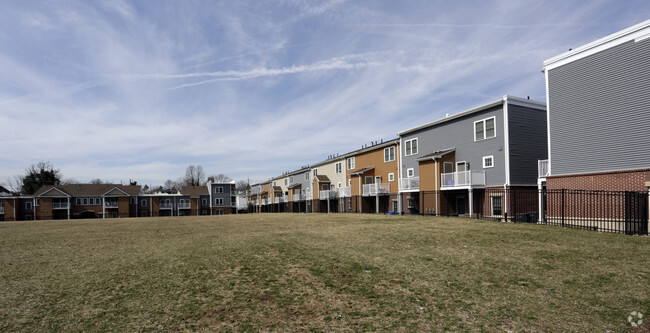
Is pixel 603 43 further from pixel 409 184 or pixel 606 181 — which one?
pixel 409 184

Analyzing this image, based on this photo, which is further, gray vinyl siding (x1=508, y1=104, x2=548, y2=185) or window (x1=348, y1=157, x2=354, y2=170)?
window (x1=348, y1=157, x2=354, y2=170)

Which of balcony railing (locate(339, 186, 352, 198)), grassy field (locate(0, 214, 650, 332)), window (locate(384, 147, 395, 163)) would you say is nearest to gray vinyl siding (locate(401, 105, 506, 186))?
window (locate(384, 147, 395, 163))

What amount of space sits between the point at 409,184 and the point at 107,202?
64.5 m

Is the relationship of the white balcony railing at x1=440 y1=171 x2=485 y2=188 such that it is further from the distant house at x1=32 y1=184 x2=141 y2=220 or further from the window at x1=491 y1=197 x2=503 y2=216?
the distant house at x1=32 y1=184 x2=141 y2=220

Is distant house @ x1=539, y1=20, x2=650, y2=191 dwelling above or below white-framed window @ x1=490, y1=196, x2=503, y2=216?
above

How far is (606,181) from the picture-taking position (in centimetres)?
1881

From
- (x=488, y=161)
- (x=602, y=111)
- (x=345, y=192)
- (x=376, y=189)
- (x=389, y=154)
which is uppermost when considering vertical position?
(x=602, y=111)

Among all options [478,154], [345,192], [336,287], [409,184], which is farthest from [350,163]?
[336,287]

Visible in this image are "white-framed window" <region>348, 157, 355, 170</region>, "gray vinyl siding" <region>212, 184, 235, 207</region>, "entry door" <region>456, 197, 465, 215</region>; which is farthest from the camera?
"gray vinyl siding" <region>212, 184, 235, 207</region>

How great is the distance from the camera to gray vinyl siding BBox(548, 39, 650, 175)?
17625mm

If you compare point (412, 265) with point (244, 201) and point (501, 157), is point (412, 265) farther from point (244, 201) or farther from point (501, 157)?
point (244, 201)

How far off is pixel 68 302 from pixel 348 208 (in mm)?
40204

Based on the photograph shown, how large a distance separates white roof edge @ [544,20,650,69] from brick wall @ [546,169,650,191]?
6675mm

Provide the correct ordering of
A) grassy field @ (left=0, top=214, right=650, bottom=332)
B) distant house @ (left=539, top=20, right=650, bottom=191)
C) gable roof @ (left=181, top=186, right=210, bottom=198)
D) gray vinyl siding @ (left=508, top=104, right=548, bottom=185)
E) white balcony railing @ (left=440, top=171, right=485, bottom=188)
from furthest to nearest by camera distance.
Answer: gable roof @ (left=181, top=186, right=210, bottom=198) → white balcony railing @ (left=440, top=171, right=485, bottom=188) → gray vinyl siding @ (left=508, top=104, right=548, bottom=185) → distant house @ (left=539, top=20, right=650, bottom=191) → grassy field @ (left=0, top=214, right=650, bottom=332)
